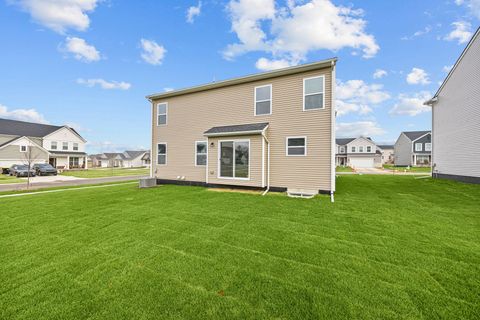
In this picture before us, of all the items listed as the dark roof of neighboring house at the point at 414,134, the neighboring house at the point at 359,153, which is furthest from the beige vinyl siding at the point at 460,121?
the dark roof of neighboring house at the point at 414,134

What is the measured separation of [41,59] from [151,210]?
56.3ft

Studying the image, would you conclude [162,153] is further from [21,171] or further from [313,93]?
[21,171]

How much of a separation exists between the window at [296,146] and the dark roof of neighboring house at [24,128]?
133 ft

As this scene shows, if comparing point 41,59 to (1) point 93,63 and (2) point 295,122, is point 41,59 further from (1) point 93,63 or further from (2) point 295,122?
(2) point 295,122

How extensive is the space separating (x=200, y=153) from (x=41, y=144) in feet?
116

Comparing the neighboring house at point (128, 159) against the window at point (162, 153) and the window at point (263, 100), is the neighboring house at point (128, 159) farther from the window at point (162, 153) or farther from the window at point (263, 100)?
the window at point (263, 100)

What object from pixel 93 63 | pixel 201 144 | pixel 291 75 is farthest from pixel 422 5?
pixel 93 63

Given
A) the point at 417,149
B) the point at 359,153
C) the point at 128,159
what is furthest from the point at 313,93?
the point at 128,159

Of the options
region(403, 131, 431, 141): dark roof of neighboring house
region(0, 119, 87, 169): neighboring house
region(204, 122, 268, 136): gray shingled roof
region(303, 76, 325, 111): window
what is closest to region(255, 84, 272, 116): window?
region(204, 122, 268, 136): gray shingled roof

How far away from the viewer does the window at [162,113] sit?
497 inches

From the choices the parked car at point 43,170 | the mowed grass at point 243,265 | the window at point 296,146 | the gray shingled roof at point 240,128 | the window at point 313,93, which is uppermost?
the window at point 313,93

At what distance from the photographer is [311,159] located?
8570mm

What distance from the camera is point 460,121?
1202cm

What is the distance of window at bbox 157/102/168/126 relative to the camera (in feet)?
41.4
